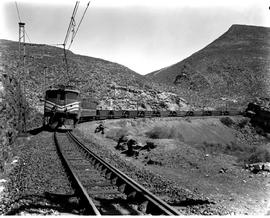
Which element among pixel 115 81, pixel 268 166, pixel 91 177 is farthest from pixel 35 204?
pixel 115 81

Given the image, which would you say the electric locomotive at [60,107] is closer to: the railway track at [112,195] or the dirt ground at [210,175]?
the dirt ground at [210,175]

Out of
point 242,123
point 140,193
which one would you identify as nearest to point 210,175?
point 140,193

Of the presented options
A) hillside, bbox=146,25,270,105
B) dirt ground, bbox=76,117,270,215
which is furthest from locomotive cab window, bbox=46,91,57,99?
hillside, bbox=146,25,270,105

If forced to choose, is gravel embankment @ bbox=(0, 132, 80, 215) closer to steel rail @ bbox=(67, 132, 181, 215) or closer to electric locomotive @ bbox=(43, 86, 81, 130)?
steel rail @ bbox=(67, 132, 181, 215)

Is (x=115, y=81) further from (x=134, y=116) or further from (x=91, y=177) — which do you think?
(x=91, y=177)

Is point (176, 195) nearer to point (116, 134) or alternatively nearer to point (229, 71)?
point (116, 134)
